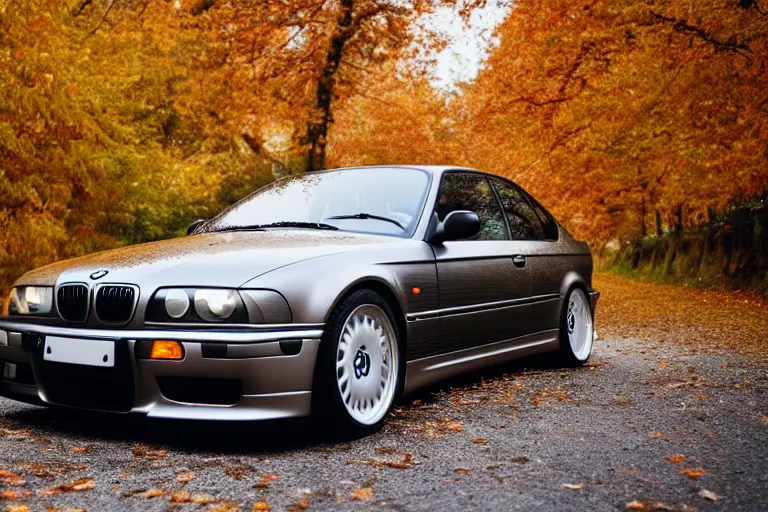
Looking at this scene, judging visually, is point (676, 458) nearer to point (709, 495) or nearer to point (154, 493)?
point (709, 495)

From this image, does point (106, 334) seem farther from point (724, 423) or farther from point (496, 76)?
point (496, 76)

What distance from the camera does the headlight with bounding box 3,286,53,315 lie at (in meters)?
4.58

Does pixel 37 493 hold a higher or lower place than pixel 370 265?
lower

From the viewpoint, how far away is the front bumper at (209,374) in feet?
13.4

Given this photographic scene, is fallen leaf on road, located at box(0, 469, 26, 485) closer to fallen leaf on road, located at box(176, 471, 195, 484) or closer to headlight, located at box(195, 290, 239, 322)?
fallen leaf on road, located at box(176, 471, 195, 484)

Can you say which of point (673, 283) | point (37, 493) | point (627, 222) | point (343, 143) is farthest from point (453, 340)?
point (627, 222)

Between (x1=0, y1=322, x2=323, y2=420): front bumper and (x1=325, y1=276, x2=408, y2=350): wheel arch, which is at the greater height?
(x1=325, y1=276, x2=408, y2=350): wheel arch

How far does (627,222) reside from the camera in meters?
35.9

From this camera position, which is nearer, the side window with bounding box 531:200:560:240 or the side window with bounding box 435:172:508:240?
the side window with bounding box 435:172:508:240

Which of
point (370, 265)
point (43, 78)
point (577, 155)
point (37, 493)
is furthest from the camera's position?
point (577, 155)

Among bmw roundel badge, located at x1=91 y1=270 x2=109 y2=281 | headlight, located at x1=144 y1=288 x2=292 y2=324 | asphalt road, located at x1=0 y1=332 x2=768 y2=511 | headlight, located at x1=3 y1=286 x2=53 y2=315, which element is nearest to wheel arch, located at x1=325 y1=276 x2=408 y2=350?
headlight, located at x1=144 y1=288 x2=292 y2=324

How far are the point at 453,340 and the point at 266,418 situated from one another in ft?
5.74

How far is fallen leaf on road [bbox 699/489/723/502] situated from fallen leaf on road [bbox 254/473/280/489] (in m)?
1.79

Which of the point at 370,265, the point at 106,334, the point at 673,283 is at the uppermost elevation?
the point at 370,265
